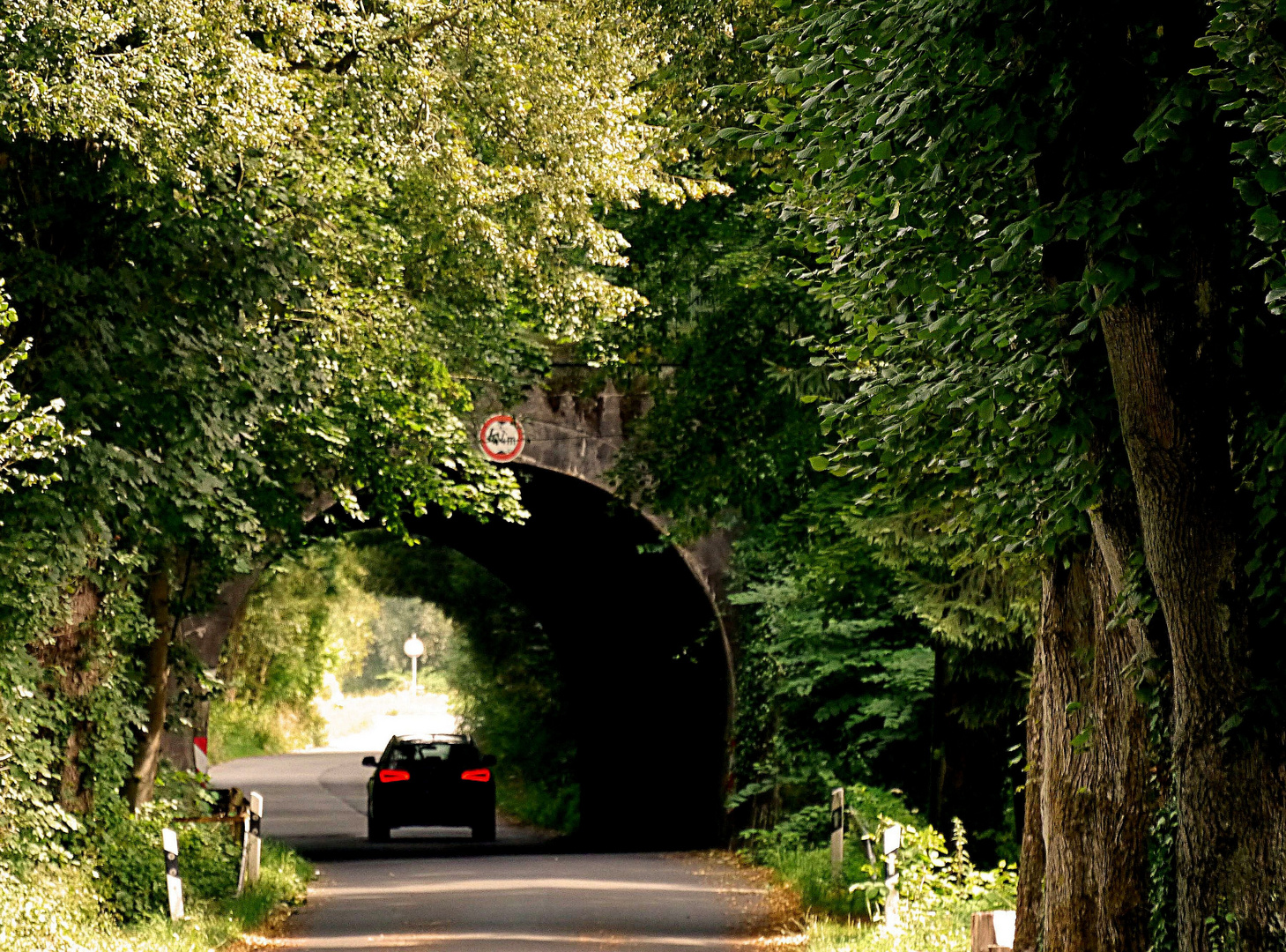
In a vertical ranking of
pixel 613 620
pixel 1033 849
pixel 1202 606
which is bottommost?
pixel 1033 849

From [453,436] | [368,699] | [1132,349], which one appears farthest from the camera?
[368,699]

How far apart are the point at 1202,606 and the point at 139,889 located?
9159mm

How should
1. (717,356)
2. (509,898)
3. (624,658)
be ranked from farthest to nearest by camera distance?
(624,658)
(509,898)
(717,356)

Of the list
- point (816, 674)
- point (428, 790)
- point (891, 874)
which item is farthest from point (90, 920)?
point (428, 790)

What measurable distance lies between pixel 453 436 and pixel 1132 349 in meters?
9.25

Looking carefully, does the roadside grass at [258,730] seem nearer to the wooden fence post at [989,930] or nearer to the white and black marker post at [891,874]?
the white and black marker post at [891,874]

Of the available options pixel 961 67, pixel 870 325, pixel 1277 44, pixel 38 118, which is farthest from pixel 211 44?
pixel 1277 44

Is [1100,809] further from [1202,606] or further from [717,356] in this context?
[717,356]

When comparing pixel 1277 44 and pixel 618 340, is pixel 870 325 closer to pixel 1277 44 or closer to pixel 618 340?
pixel 1277 44

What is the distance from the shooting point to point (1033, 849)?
31.2 ft

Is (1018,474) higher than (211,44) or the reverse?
the reverse

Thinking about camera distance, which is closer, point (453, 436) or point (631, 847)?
point (453, 436)

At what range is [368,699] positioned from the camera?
269ft

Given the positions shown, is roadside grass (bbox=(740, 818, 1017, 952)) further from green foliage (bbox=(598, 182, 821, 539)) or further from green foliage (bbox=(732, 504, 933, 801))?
green foliage (bbox=(598, 182, 821, 539))
